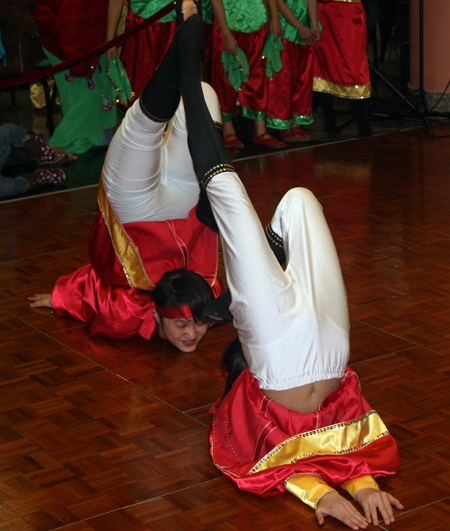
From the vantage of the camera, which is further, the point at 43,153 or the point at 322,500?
the point at 43,153

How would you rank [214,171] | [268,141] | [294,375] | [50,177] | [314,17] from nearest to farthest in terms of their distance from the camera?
[294,375], [214,171], [50,177], [314,17], [268,141]

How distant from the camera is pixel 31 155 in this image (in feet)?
14.8

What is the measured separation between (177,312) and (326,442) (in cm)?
77

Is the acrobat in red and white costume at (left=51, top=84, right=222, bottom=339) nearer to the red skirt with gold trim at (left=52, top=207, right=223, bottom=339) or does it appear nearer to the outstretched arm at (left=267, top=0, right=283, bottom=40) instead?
the red skirt with gold trim at (left=52, top=207, right=223, bottom=339)

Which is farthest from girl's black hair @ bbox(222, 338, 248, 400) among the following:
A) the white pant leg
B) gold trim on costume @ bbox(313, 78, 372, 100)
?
gold trim on costume @ bbox(313, 78, 372, 100)


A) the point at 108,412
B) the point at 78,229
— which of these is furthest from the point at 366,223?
the point at 108,412

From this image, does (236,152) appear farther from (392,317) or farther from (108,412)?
(108,412)

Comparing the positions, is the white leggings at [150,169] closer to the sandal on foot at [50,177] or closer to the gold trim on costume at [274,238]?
the gold trim on costume at [274,238]

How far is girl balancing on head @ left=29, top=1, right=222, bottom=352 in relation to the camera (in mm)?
2404

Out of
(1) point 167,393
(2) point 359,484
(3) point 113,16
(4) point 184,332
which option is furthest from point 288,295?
(3) point 113,16

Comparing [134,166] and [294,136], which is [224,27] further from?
[134,166]

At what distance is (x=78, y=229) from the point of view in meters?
3.52

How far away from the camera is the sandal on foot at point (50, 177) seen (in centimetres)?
415

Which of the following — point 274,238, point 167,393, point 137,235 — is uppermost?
point 274,238
